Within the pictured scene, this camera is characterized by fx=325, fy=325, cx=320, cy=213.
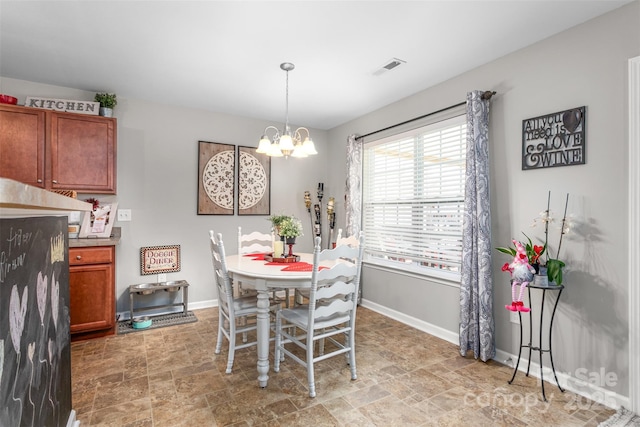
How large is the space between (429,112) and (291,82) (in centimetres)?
147

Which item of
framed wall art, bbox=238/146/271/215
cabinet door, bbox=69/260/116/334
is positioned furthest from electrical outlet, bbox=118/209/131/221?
framed wall art, bbox=238/146/271/215

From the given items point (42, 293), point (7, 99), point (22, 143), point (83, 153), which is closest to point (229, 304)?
point (42, 293)

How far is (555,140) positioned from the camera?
2400 mm

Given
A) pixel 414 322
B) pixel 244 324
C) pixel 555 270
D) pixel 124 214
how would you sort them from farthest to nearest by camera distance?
1. pixel 124 214
2. pixel 414 322
3. pixel 244 324
4. pixel 555 270

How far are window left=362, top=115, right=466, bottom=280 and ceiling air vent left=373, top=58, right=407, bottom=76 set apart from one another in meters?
0.78

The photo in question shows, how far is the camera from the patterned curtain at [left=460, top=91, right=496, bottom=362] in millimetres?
2688

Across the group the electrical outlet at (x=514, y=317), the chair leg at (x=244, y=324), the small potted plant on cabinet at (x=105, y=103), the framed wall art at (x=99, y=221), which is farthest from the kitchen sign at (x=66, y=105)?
→ the electrical outlet at (x=514, y=317)

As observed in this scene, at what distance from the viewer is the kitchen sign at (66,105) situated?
321 cm

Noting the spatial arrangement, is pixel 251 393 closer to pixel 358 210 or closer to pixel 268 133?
pixel 358 210

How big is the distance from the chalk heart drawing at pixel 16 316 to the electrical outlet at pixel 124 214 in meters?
3.16

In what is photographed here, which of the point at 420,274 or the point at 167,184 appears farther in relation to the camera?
the point at 167,184

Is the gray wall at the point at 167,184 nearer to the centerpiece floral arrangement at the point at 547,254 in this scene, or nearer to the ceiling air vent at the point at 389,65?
the ceiling air vent at the point at 389,65

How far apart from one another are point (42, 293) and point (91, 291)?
2357 millimetres

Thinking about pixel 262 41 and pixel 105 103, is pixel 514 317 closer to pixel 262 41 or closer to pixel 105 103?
pixel 262 41
